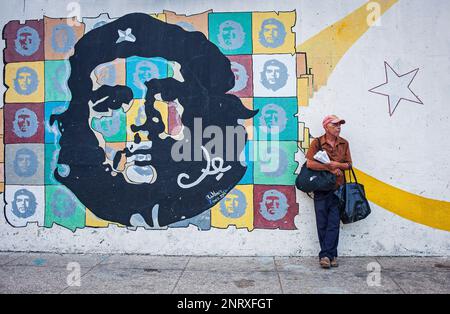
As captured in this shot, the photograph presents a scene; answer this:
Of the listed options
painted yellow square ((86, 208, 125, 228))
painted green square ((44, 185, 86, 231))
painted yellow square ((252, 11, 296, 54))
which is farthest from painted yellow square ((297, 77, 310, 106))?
painted green square ((44, 185, 86, 231))

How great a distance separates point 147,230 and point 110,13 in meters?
3.05

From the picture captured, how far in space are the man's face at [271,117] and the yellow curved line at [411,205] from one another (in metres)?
1.37

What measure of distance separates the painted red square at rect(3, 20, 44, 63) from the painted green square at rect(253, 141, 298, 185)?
335cm

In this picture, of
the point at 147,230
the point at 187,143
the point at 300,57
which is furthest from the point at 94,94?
the point at 300,57

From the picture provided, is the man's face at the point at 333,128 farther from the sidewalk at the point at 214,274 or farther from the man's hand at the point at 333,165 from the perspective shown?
the sidewalk at the point at 214,274

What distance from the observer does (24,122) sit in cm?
552

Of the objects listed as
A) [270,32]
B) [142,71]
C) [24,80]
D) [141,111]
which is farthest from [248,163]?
[24,80]

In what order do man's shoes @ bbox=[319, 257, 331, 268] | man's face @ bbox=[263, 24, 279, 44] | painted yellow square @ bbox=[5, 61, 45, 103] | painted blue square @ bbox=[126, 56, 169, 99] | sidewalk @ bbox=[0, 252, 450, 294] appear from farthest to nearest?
painted yellow square @ bbox=[5, 61, 45, 103], painted blue square @ bbox=[126, 56, 169, 99], man's face @ bbox=[263, 24, 279, 44], man's shoes @ bbox=[319, 257, 331, 268], sidewalk @ bbox=[0, 252, 450, 294]

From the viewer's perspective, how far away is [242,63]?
208 inches

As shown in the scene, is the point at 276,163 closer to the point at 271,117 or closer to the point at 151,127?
the point at 271,117

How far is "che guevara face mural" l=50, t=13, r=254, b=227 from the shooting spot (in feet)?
17.4

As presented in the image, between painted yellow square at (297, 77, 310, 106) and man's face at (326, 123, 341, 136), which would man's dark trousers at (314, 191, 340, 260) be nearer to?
man's face at (326, 123, 341, 136)

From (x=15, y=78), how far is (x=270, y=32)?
11.9 ft
